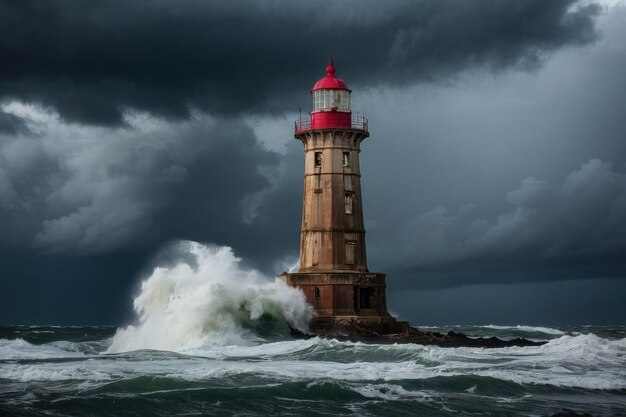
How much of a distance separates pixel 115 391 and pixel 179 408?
6.53 feet

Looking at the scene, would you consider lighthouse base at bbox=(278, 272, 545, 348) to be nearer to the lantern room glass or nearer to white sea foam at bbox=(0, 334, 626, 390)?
white sea foam at bbox=(0, 334, 626, 390)

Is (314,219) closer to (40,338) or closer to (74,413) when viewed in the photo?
(40,338)

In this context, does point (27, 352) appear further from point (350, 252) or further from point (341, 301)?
point (350, 252)

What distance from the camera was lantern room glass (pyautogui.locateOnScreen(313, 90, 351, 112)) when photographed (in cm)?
3772

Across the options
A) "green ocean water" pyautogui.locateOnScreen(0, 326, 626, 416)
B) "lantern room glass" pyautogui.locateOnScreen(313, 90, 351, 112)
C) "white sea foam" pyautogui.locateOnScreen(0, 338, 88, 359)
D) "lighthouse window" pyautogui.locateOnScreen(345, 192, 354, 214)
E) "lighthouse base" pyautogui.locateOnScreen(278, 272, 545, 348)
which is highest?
"lantern room glass" pyautogui.locateOnScreen(313, 90, 351, 112)

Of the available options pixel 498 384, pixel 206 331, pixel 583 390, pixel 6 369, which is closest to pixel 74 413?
pixel 6 369

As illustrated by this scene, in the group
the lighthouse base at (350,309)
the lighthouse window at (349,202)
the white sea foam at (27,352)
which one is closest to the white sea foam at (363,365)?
the white sea foam at (27,352)

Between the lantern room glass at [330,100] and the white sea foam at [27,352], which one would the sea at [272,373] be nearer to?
the white sea foam at [27,352]

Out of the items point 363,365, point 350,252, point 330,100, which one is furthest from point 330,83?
point 363,365

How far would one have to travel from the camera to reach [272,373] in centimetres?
2334

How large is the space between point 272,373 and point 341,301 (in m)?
13.2

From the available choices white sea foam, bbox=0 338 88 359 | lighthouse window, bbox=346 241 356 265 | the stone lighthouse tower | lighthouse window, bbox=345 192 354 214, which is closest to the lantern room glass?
the stone lighthouse tower

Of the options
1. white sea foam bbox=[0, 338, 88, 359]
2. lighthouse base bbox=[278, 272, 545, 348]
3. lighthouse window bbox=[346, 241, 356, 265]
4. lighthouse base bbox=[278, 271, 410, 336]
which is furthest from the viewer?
lighthouse window bbox=[346, 241, 356, 265]

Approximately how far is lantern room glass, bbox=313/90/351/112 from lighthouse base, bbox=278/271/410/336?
6.37 metres
